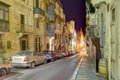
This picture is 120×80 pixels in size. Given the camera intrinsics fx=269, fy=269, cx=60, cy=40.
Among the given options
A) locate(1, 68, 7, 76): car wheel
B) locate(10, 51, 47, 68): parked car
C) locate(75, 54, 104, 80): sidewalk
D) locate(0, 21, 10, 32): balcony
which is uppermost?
locate(0, 21, 10, 32): balcony

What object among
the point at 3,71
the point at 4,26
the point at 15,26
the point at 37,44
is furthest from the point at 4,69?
the point at 37,44

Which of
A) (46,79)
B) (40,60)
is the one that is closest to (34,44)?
(40,60)

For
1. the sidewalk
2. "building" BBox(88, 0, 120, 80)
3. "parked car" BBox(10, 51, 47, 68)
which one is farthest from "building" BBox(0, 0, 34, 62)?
"building" BBox(88, 0, 120, 80)

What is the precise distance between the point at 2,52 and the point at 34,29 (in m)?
12.8

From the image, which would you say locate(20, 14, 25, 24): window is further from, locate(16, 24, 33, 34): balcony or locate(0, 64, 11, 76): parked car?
locate(0, 64, 11, 76): parked car

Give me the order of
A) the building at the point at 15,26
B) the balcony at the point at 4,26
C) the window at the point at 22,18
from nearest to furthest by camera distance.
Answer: the balcony at the point at 4,26
the building at the point at 15,26
the window at the point at 22,18

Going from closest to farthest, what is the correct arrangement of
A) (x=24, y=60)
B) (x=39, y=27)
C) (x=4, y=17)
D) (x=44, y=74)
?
1. (x=44, y=74)
2. (x=24, y=60)
3. (x=4, y=17)
4. (x=39, y=27)

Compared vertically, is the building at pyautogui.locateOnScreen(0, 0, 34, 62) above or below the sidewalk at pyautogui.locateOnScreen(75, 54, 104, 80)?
above

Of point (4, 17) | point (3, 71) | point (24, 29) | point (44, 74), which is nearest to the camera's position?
point (3, 71)

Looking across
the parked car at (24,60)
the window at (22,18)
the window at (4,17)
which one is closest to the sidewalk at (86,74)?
the parked car at (24,60)

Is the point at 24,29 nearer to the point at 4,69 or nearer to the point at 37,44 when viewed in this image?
the point at 37,44

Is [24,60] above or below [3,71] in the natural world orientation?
above

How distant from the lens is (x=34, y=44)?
38.9m

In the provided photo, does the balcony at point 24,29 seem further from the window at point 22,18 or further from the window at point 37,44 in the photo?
the window at point 37,44
